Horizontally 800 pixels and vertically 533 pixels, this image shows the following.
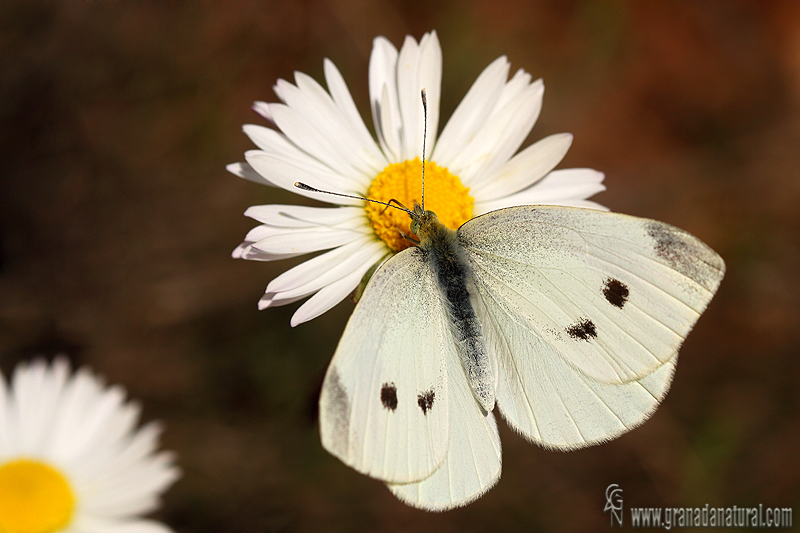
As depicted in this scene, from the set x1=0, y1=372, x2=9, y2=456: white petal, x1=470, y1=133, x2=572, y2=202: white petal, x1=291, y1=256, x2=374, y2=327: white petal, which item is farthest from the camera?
x1=0, y1=372, x2=9, y2=456: white petal

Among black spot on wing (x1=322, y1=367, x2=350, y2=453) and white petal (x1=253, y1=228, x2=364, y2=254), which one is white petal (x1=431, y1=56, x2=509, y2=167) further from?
black spot on wing (x1=322, y1=367, x2=350, y2=453)

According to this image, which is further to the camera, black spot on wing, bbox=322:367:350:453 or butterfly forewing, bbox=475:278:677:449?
butterfly forewing, bbox=475:278:677:449

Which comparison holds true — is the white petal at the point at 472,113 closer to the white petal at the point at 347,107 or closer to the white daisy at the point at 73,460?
the white petal at the point at 347,107

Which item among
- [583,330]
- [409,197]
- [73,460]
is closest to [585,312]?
[583,330]

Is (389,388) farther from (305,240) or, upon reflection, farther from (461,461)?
(305,240)

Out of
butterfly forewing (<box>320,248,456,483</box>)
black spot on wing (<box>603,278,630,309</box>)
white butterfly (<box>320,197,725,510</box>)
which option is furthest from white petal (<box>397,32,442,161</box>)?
black spot on wing (<box>603,278,630,309</box>)

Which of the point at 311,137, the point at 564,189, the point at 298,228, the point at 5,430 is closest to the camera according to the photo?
the point at 298,228

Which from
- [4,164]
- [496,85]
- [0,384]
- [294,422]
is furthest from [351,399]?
[4,164]
